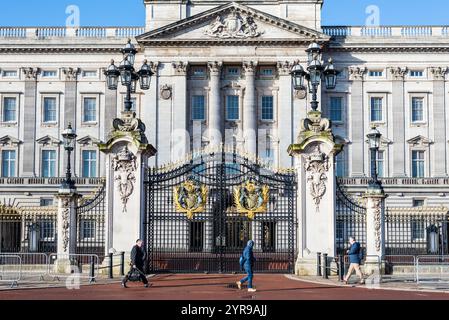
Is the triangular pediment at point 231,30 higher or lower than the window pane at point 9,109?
higher

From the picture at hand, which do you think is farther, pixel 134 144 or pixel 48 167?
pixel 48 167

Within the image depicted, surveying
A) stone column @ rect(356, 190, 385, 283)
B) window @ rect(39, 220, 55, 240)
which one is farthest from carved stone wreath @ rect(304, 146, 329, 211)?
window @ rect(39, 220, 55, 240)

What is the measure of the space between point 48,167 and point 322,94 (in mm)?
26148

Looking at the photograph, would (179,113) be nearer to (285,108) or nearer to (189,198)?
(285,108)

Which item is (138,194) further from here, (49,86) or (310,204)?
(49,86)

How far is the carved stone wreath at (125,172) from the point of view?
86.6 feet

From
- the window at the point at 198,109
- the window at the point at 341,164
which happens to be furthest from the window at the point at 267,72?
the window at the point at 341,164

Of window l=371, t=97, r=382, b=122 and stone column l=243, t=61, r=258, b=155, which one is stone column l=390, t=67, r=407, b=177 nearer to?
window l=371, t=97, r=382, b=122

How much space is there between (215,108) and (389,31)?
59.6 ft

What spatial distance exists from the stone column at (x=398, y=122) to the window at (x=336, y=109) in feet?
15.8

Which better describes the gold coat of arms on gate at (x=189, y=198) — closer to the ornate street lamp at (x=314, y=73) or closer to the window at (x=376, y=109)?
the ornate street lamp at (x=314, y=73)

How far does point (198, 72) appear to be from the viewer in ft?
206

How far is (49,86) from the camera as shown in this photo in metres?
64.6

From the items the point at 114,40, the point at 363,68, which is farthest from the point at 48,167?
the point at 363,68
